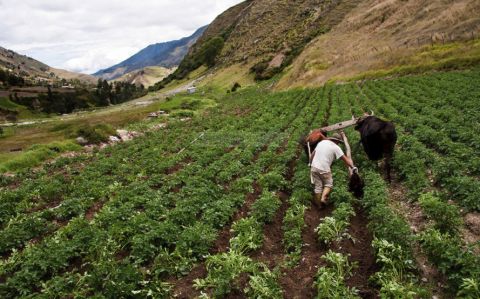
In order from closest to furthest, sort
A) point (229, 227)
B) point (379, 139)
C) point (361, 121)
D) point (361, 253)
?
1. point (361, 253)
2. point (229, 227)
3. point (379, 139)
4. point (361, 121)

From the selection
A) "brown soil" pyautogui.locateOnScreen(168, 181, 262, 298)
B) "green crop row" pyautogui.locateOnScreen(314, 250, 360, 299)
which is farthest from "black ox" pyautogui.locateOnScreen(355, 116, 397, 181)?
"green crop row" pyautogui.locateOnScreen(314, 250, 360, 299)

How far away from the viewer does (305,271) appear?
7.84 m

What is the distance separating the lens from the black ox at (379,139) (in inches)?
497

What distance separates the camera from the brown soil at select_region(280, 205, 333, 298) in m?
7.17

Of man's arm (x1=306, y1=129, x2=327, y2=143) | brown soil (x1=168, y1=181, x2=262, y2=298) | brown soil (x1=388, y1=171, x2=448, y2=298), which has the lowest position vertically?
brown soil (x1=388, y1=171, x2=448, y2=298)

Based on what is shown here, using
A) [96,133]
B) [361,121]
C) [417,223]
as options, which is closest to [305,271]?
[417,223]

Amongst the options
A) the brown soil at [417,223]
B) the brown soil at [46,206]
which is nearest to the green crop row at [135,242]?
the brown soil at [46,206]

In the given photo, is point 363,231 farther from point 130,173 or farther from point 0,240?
point 130,173

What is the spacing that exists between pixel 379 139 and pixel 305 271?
6.89 meters

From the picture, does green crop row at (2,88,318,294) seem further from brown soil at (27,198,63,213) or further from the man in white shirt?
brown soil at (27,198,63,213)

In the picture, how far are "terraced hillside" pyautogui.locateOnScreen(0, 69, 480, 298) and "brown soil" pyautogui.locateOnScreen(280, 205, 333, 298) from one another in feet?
0.12

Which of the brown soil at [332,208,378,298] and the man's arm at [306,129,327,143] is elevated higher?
the man's arm at [306,129,327,143]

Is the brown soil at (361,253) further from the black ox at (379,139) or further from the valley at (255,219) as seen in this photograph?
the black ox at (379,139)

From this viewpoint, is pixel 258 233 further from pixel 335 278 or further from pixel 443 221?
pixel 443 221
